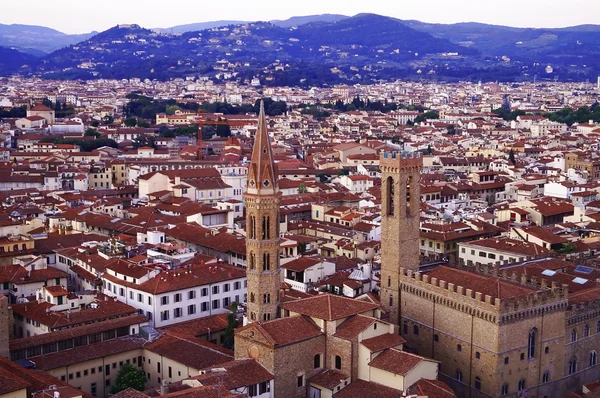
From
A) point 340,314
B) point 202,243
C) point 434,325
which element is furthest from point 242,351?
point 202,243

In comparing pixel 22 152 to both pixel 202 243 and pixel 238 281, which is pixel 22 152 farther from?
pixel 238 281

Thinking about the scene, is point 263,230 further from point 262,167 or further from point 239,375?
point 239,375

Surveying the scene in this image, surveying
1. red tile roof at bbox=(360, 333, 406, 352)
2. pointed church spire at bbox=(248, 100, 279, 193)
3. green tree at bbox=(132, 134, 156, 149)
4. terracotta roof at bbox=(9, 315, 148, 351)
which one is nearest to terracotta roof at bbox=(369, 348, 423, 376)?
red tile roof at bbox=(360, 333, 406, 352)

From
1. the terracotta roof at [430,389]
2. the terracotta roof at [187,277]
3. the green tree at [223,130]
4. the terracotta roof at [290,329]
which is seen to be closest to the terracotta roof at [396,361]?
the terracotta roof at [430,389]

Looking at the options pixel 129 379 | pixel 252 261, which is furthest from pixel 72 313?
pixel 252 261

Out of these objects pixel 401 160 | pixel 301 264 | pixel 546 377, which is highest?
pixel 401 160

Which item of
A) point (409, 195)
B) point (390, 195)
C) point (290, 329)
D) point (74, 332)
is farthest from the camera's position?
point (390, 195)
